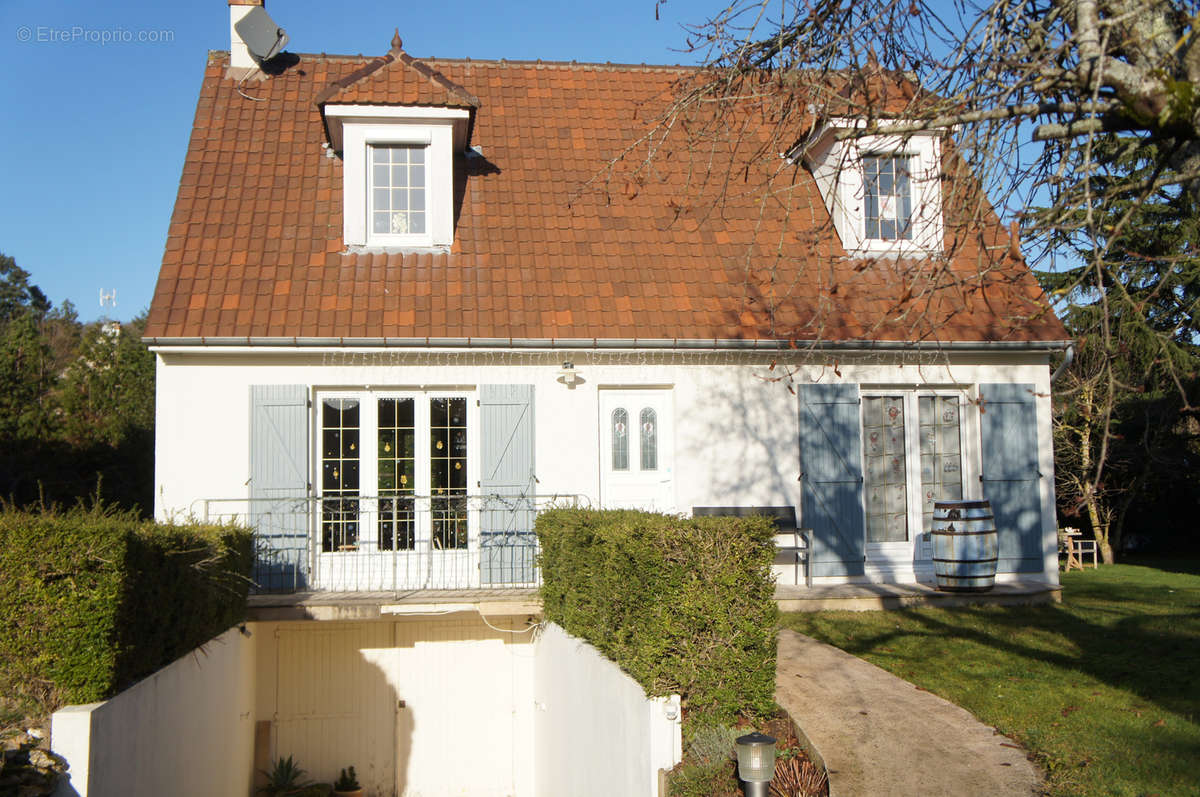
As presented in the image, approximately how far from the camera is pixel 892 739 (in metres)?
6.30

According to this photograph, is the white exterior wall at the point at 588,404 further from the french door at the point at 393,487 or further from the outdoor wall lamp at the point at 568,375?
the french door at the point at 393,487

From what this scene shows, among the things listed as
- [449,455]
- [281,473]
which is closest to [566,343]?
[449,455]

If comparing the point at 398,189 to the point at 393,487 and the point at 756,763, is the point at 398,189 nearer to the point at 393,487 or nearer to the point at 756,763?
the point at 393,487

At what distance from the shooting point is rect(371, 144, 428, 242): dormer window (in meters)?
12.5

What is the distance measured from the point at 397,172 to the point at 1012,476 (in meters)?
8.31

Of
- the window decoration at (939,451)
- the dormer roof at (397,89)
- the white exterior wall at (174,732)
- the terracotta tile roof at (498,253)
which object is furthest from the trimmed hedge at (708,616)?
the dormer roof at (397,89)

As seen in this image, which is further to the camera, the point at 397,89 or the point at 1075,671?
the point at 397,89

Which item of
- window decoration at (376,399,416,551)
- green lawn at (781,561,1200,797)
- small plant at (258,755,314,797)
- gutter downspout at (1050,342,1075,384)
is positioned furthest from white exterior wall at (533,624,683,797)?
gutter downspout at (1050,342,1075,384)

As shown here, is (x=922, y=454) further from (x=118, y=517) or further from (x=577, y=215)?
(x=118, y=517)

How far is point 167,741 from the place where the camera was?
23.0ft

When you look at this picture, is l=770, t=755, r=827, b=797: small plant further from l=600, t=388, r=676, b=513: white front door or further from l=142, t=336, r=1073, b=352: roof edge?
l=600, t=388, r=676, b=513: white front door

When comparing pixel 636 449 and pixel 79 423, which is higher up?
pixel 79 423

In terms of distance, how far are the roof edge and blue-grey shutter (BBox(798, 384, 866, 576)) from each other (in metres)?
0.68

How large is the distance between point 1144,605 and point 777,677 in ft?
19.6
